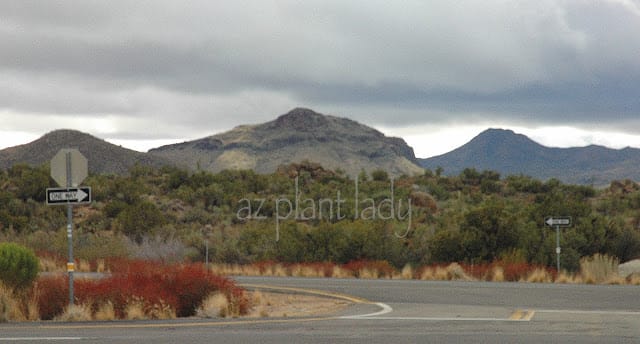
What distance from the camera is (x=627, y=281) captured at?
111 feet

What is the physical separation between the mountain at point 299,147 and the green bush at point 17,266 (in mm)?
114960

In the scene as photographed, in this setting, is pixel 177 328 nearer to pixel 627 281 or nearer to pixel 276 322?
pixel 276 322

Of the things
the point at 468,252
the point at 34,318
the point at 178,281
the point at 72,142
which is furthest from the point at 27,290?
the point at 72,142

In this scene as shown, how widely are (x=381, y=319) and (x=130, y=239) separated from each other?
33075 millimetres

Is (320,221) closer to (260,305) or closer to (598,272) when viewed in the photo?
(598,272)

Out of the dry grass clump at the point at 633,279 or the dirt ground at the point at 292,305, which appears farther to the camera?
the dry grass clump at the point at 633,279

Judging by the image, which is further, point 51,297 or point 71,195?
point 51,297

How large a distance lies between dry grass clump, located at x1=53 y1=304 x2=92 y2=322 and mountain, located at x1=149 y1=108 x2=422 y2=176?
11845 cm

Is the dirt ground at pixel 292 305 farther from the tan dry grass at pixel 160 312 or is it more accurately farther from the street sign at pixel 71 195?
the street sign at pixel 71 195

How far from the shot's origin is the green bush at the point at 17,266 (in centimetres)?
2259

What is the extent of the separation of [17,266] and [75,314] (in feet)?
14.5

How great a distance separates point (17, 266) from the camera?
22984mm

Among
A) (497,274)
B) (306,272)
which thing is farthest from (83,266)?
(497,274)

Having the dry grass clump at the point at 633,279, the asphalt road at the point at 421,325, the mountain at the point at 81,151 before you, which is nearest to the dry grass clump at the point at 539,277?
the dry grass clump at the point at 633,279
